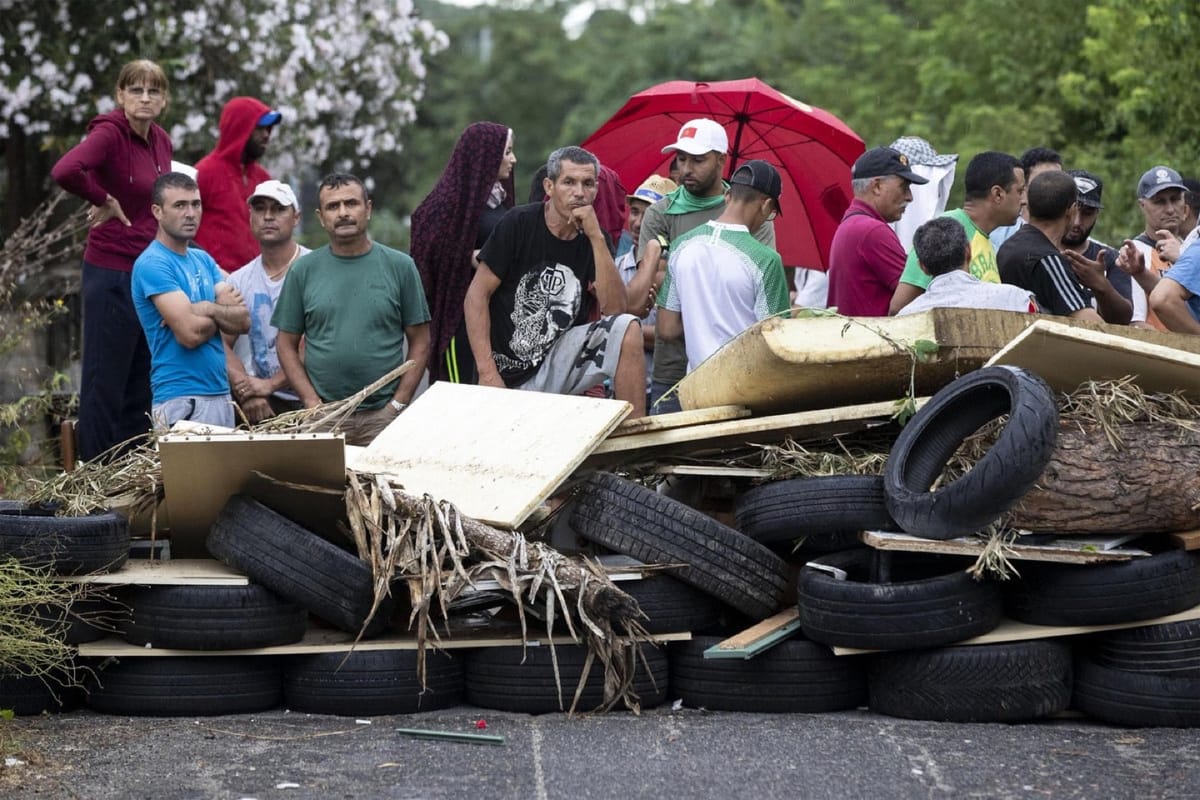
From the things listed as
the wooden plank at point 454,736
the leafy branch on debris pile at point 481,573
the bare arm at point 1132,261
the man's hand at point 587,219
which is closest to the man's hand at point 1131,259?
the bare arm at point 1132,261

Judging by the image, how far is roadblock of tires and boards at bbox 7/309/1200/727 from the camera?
6180 millimetres

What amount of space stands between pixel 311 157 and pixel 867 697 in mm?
12470

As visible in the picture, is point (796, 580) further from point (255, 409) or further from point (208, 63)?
point (208, 63)

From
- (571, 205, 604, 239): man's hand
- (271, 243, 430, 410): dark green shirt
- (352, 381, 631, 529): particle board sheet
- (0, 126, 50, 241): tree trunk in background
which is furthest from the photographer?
(0, 126, 50, 241): tree trunk in background

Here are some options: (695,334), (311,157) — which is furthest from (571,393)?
(311,157)

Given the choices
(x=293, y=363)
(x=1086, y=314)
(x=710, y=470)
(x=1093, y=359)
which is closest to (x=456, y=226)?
(x=293, y=363)

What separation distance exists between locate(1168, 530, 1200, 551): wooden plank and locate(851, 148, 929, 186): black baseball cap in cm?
272

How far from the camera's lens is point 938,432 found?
21.1 ft

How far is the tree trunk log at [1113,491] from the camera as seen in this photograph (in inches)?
245

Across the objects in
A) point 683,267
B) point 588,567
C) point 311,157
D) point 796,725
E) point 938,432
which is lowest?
point 796,725

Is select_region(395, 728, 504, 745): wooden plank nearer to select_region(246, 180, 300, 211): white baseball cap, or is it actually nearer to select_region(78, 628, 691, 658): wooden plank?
select_region(78, 628, 691, 658): wooden plank

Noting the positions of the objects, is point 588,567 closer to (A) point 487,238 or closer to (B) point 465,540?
(B) point 465,540

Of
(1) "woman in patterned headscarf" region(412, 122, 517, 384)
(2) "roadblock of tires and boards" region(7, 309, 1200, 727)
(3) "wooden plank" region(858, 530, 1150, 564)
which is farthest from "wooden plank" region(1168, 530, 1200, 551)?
(1) "woman in patterned headscarf" region(412, 122, 517, 384)

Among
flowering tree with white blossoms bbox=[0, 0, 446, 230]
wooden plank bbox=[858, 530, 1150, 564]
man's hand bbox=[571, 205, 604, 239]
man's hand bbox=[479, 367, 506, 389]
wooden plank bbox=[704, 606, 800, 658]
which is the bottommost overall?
wooden plank bbox=[704, 606, 800, 658]
